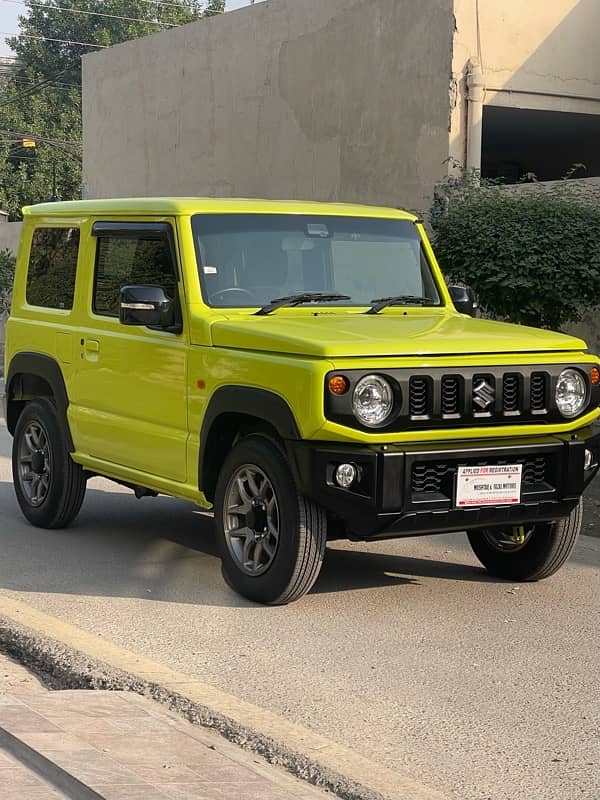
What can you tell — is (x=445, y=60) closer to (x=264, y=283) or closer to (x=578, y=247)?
(x=578, y=247)

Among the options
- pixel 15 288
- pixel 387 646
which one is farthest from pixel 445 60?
pixel 387 646

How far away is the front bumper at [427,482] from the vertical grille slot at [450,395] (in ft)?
0.52

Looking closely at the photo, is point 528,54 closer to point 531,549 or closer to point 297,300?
point 297,300

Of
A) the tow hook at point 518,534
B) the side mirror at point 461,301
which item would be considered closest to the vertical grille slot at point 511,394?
the tow hook at point 518,534

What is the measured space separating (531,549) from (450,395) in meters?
1.35

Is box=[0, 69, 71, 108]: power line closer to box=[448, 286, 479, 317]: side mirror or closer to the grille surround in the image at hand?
box=[448, 286, 479, 317]: side mirror

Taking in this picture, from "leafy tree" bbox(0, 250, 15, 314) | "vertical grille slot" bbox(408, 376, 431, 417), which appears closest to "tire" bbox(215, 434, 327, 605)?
"vertical grille slot" bbox(408, 376, 431, 417)

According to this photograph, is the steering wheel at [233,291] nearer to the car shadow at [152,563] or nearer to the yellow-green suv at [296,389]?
the yellow-green suv at [296,389]

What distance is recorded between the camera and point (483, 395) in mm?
6457

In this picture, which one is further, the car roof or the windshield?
the car roof

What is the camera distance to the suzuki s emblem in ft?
21.1

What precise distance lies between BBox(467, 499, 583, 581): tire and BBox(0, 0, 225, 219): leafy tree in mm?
57723

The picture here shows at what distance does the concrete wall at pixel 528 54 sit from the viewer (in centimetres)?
1739

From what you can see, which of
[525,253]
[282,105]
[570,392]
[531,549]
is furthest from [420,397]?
[282,105]
